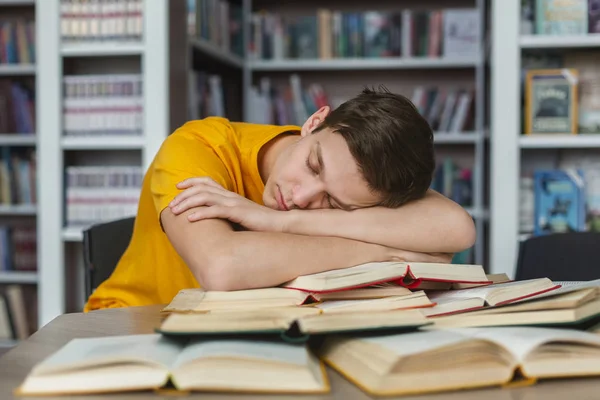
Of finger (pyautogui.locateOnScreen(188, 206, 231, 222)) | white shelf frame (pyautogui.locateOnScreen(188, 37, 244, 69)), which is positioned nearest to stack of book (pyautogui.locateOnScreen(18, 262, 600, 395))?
finger (pyautogui.locateOnScreen(188, 206, 231, 222))

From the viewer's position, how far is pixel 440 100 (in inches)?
162

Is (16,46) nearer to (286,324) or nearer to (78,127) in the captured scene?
(78,127)

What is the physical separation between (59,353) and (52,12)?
2574mm

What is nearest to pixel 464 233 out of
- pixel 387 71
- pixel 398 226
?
pixel 398 226

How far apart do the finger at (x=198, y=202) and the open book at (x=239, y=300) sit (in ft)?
0.75

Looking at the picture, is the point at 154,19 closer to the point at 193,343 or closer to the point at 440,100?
the point at 440,100

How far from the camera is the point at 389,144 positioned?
112cm

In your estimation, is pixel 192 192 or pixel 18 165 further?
pixel 18 165

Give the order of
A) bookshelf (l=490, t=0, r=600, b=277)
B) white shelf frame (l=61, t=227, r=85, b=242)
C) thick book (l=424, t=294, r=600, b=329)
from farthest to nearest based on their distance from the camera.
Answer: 1. white shelf frame (l=61, t=227, r=85, b=242)
2. bookshelf (l=490, t=0, r=600, b=277)
3. thick book (l=424, t=294, r=600, b=329)

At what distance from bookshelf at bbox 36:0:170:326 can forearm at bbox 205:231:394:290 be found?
1.90 metres

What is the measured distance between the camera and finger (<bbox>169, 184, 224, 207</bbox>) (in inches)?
43.6

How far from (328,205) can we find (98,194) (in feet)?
6.64

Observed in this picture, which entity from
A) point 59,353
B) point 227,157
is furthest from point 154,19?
point 59,353

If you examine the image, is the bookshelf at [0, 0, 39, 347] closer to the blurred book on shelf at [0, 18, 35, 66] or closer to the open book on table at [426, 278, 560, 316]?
the blurred book on shelf at [0, 18, 35, 66]
